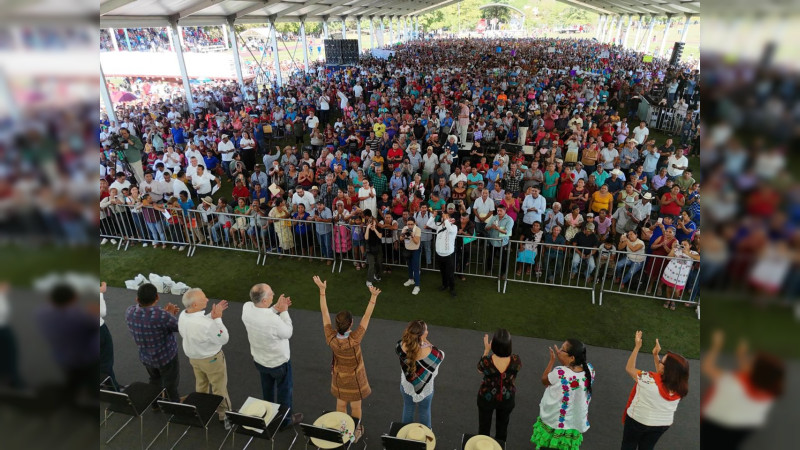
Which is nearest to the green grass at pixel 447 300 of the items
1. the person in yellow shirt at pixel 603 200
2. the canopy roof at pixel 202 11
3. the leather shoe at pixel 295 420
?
the person in yellow shirt at pixel 603 200

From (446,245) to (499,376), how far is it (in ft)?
10.5

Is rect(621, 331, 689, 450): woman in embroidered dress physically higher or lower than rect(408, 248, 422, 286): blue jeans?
higher

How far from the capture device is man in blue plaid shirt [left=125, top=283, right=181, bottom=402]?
4.55 metres

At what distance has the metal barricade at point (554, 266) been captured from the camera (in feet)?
25.0

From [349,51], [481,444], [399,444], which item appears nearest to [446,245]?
[481,444]

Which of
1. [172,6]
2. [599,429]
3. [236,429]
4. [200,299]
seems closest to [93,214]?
[200,299]

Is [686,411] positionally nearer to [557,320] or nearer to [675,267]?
[557,320]

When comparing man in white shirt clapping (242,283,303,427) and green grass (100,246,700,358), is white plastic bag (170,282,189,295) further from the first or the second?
man in white shirt clapping (242,283,303,427)

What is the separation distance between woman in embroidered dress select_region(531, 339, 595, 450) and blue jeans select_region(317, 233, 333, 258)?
5.24m

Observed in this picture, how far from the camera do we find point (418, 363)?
4.34 metres

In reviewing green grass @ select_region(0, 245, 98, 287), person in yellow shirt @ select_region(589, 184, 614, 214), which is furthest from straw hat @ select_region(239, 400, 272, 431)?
person in yellow shirt @ select_region(589, 184, 614, 214)

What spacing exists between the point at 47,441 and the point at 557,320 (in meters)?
7.02

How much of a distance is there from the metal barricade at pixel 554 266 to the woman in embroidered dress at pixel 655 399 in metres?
3.47

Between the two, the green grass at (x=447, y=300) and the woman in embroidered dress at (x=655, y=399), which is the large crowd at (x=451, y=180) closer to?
the green grass at (x=447, y=300)
